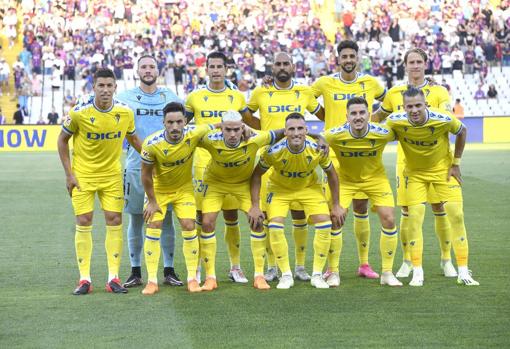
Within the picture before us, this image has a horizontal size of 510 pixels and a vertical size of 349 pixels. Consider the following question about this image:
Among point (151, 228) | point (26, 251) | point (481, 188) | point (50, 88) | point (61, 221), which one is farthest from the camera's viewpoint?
point (50, 88)

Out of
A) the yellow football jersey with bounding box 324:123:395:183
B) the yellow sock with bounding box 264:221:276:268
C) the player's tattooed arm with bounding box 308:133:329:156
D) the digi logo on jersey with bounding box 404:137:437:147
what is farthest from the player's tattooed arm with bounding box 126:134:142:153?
the digi logo on jersey with bounding box 404:137:437:147

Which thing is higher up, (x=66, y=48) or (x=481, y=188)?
(x=66, y=48)

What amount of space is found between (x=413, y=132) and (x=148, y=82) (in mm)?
2736

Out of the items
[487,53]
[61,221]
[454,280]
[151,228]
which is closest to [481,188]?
[61,221]

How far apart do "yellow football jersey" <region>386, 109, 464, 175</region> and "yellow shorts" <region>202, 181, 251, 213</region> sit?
1595 millimetres

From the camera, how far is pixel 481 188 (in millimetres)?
19969

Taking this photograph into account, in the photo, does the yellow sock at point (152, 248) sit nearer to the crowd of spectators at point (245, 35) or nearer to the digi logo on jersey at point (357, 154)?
the digi logo on jersey at point (357, 154)

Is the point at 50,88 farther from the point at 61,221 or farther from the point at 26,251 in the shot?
the point at 26,251

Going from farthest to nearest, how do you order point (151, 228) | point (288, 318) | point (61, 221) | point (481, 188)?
point (481, 188) < point (61, 221) < point (151, 228) < point (288, 318)

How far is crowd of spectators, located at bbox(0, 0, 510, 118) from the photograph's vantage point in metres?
39.8

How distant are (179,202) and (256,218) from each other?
77 centimetres

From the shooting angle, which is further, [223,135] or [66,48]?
[66,48]

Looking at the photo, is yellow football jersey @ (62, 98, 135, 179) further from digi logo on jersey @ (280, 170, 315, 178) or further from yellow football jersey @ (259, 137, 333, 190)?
digi logo on jersey @ (280, 170, 315, 178)

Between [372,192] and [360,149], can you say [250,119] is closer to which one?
[360,149]
